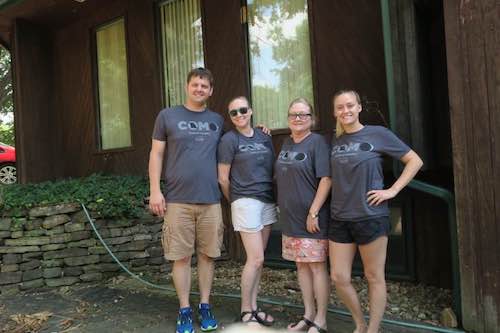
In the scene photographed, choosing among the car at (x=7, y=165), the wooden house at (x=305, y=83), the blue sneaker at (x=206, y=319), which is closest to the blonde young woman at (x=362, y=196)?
the wooden house at (x=305, y=83)

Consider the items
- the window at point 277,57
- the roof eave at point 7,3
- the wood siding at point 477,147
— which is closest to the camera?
the wood siding at point 477,147

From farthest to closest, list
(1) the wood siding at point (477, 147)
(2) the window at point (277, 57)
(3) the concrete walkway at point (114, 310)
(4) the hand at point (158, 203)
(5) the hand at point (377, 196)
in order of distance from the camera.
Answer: (2) the window at point (277, 57) < (3) the concrete walkway at point (114, 310) < (4) the hand at point (158, 203) < (1) the wood siding at point (477, 147) < (5) the hand at point (377, 196)

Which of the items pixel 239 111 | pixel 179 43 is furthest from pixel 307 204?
pixel 179 43

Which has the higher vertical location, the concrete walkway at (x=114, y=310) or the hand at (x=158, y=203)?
the hand at (x=158, y=203)

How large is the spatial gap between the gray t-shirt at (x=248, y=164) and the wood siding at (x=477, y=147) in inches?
48.7

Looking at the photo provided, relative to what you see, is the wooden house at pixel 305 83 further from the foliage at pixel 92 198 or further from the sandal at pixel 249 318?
the sandal at pixel 249 318

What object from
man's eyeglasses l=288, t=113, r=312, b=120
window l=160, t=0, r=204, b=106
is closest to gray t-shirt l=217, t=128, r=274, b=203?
man's eyeglasses l=288, t=113, r=312, b=120

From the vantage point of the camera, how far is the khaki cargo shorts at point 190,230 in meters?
3.20

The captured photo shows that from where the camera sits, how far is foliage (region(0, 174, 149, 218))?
4.76 metres

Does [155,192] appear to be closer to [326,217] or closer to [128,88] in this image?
[326,217]

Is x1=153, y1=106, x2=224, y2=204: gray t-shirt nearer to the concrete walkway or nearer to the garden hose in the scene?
the concrete walkway

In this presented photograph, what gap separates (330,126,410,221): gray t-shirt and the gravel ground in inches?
49.2

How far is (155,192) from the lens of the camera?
3.19 meters

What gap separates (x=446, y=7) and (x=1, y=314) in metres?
4.19
